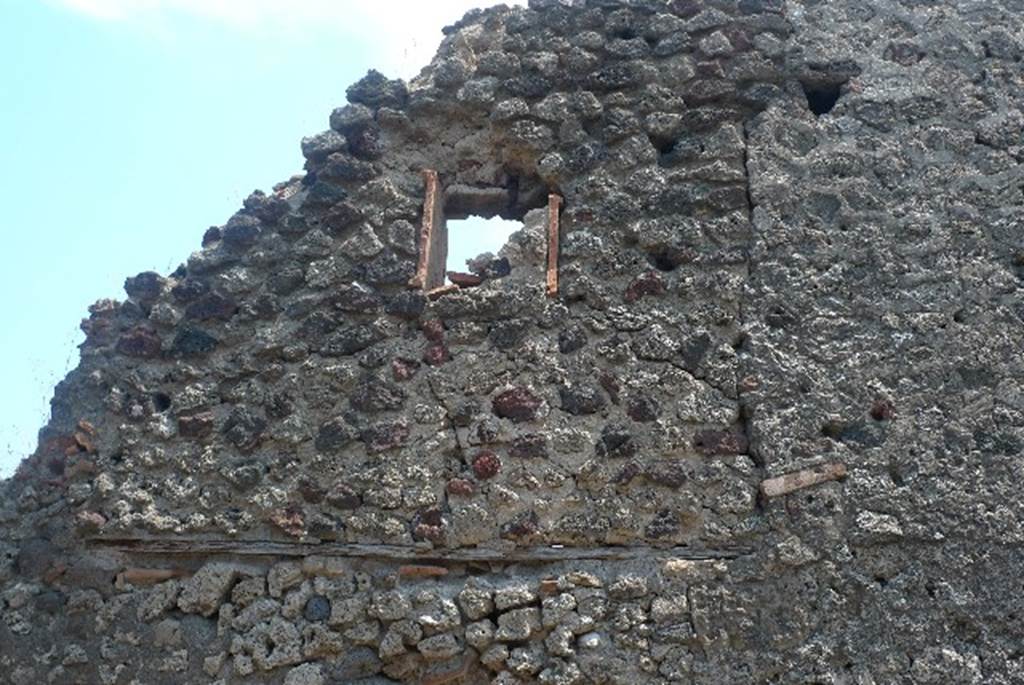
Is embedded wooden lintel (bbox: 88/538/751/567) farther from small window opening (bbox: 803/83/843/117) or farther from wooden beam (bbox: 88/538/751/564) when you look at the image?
small window opening (bbox: 803/83/843/117)

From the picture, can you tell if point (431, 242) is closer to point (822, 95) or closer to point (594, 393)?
point (594, 393)

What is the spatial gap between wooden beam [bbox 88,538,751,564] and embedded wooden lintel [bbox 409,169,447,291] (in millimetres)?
1093

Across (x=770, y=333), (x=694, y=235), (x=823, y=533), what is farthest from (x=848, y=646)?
(x=694, y=235)

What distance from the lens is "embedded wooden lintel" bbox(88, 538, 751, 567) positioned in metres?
4.38

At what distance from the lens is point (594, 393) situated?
465cm

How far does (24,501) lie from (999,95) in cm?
423

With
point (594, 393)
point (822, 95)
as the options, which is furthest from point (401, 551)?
point (822, 95)

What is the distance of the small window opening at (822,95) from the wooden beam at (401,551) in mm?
1988

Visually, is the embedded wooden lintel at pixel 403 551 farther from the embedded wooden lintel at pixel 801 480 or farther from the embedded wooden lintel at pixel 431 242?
the embedded wooden lintel at pixel 431 242

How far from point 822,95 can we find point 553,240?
4.40 ft

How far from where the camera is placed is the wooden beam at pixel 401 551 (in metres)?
4.38

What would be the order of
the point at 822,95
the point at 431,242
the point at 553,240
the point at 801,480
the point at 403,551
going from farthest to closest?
1. the point at 822,95
2. the point at 431,242
3. the point at 553,240
4. the point at 403,551
5. the point at 801,480

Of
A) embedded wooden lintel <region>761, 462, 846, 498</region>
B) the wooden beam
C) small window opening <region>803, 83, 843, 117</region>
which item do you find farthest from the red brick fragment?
small window opening <region>803, 83, 843, 117</region>

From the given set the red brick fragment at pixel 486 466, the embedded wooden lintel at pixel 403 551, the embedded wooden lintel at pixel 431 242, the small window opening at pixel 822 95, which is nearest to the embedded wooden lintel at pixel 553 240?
the embedded wooden lintel at pixel 431 242
